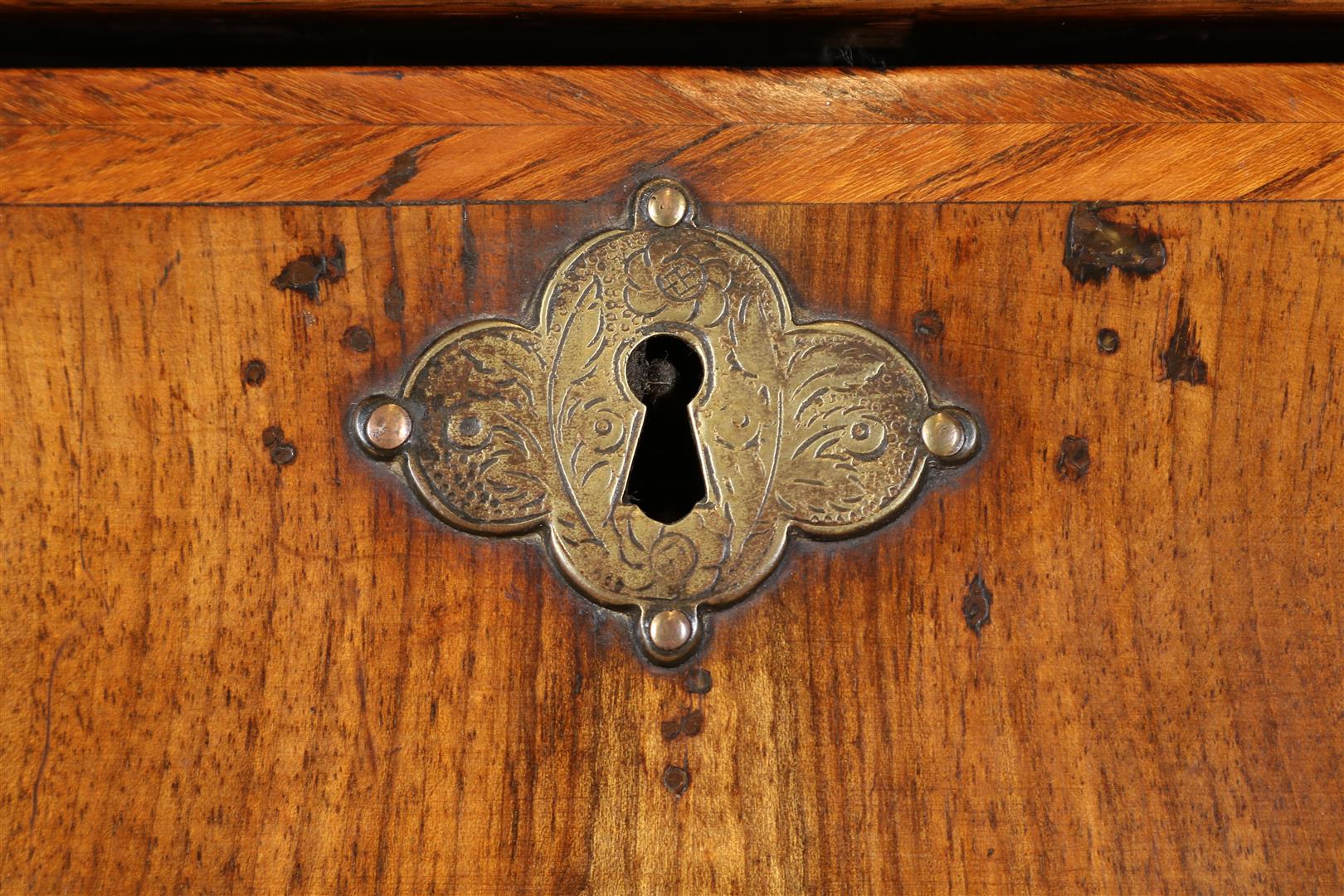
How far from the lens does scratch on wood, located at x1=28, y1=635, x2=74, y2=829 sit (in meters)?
0.50

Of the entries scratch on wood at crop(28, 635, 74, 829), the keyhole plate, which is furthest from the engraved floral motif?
scratch on wood at crop(28, 635, 74, 829)

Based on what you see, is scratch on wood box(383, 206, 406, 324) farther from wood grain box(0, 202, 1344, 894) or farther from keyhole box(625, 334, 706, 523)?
keyhole box(625, 334, 706, 523)

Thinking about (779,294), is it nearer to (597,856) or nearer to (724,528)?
(724,528)

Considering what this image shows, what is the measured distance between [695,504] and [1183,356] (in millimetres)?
228

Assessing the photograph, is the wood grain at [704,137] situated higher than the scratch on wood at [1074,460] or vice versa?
the wood grain at [704,137]

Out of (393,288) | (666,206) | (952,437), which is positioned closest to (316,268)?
(393,288)

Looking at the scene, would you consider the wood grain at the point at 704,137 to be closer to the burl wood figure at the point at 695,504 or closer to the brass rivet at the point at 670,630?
the burl wood figure at the point at 695,504

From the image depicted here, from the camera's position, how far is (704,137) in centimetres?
53

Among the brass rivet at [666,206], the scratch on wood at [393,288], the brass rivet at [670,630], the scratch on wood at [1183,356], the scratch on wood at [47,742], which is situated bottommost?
the scratch on wood at [47,742]

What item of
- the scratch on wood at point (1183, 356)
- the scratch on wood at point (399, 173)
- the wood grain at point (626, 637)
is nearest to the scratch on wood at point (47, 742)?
the wood grain at point (626, 637)

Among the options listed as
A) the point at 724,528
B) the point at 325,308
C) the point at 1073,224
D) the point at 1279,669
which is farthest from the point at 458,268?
the point at 1279,669

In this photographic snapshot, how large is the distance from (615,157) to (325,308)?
0.14 meters

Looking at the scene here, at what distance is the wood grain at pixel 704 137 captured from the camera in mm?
518

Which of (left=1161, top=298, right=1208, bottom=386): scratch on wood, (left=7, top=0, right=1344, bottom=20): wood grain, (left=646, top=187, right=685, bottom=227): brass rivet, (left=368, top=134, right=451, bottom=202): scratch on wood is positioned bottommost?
(left=1161, top=298, right=1208, bottom=386): scratch on wood
